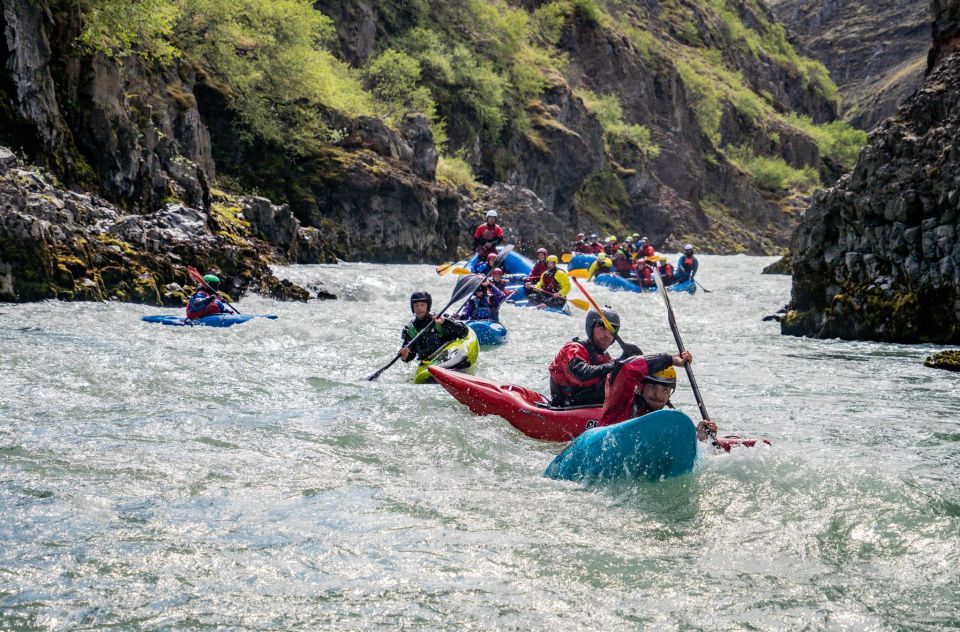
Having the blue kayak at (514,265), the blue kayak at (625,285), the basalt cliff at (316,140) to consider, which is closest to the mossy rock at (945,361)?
the basalt cliff at (316,140)

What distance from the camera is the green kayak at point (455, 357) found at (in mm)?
8805

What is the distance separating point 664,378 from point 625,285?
49.2 feet

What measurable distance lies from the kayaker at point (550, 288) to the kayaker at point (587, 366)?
908 centimetres

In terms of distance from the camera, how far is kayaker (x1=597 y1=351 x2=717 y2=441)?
16.8 feet

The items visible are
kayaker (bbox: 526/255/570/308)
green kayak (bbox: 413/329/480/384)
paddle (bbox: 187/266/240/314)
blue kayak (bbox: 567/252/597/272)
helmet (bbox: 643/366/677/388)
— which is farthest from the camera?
blue kayak (bbox: 567/252/597/272)

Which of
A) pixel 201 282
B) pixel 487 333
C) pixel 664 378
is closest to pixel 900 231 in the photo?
pixel 487 333

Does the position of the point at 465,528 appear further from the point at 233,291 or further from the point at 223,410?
the point at 233,291

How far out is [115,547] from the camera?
367 cm

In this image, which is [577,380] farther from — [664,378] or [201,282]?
[201,282]

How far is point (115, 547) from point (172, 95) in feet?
51.0

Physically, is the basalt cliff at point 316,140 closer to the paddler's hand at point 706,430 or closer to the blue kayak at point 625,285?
the blue kayak at point 625,285

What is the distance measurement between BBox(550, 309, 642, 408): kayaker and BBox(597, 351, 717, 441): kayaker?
60 cm

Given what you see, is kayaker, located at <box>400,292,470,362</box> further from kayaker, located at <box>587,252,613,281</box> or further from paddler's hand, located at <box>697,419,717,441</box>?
kayaker, located at <box>587,252,613,281</box>

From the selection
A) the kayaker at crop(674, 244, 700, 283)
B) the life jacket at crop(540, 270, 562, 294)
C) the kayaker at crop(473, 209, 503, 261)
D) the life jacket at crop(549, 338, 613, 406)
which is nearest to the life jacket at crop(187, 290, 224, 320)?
the life jacket at crop(549, 338, 613, 406)
